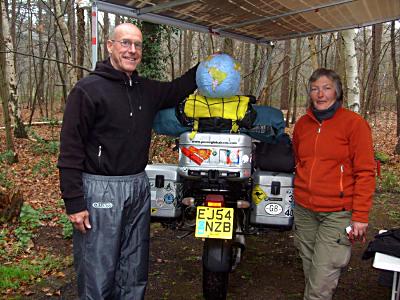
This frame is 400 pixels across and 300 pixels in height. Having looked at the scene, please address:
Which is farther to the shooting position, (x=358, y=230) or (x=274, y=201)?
(x=274, y=201)

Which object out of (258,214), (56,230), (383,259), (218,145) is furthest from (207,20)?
(56,230)

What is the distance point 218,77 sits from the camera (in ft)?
11.6

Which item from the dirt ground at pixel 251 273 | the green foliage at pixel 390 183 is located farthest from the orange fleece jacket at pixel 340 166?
the green foliage at pixel 390 183

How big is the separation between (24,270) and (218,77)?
308cm

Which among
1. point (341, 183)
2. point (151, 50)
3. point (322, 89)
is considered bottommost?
point (341, 183)

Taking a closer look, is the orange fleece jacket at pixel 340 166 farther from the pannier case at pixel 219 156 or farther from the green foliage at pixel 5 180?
the green foliage at pixel 5 180

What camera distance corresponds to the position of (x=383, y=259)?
9.86 feet

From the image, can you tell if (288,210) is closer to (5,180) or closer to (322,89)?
(322,89)

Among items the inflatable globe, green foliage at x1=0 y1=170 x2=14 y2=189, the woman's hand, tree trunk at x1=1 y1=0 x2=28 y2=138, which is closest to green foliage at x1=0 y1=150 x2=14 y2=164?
green foliage at x1=0 y1=170 x2=14 y2=189

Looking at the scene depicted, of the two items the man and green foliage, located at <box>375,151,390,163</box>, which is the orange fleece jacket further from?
green foliage, located at <box>375,151,390,163</box>

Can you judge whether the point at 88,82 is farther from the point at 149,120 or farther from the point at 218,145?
the point at 218,145

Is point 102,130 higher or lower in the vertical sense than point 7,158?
higher

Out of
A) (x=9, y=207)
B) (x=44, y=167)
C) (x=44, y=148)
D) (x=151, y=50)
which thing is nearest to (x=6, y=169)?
(x=44, y=167)

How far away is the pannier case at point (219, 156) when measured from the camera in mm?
3436
